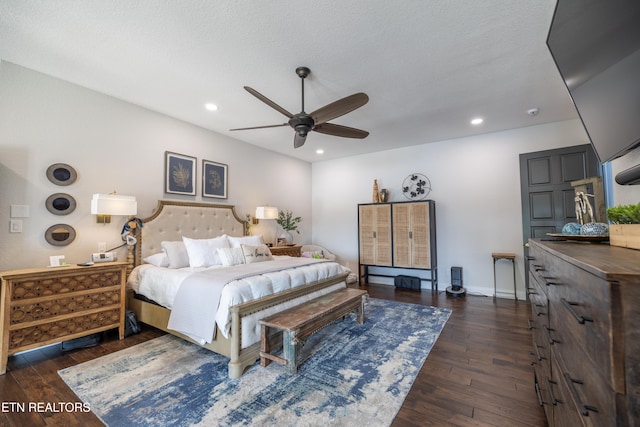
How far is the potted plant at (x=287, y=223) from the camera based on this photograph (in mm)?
5699

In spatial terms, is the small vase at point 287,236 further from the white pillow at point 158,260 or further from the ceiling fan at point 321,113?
the ceiling fan at point 321,113

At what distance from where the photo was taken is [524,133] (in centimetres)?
441

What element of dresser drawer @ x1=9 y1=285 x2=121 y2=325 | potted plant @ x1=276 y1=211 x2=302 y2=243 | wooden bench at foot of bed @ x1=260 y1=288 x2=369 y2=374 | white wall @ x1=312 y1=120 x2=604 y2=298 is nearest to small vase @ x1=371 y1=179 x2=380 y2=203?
white wall @ x1=312 y1=120 x2=604 y2=298

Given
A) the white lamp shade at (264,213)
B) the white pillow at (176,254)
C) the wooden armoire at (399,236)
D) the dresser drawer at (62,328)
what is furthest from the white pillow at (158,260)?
the wooden armoire at (399,236)

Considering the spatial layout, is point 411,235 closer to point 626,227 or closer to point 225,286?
point 225,286

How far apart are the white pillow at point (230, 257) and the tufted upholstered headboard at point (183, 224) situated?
961 mm

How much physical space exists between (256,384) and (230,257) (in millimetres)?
1636

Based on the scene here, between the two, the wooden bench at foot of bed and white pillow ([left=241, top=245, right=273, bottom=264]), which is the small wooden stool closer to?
the wooden bench at foot of bed

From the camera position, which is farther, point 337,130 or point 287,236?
point 287,236

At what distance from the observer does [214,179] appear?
453 centimetres

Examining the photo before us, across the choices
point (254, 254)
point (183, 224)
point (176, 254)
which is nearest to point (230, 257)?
point (254, 254)

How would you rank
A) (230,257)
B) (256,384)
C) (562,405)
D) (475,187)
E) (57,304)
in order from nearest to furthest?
(562,405), (256,384), (57,304), (230,257), (475,187)

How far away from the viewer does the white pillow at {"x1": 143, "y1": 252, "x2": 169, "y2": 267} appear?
3402 mm

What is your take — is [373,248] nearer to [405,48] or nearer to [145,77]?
[405,48]
